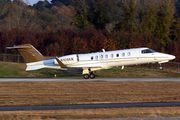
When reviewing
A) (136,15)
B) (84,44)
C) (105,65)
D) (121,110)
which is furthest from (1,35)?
(121,110)

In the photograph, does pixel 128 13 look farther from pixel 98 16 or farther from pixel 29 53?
pixel 29 53

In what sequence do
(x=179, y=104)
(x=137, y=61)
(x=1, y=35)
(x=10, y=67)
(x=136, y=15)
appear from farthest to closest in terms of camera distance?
(x=136, y=15) → (x=1, y=35) → (x=10, y=67) → (x=137, y=61) → (x=179, y=104)

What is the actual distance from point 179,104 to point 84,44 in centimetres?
3617

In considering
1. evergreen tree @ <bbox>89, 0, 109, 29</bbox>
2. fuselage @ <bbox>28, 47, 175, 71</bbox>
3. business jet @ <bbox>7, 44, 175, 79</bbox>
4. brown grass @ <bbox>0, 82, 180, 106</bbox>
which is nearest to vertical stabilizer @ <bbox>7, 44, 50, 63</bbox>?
business jet @ <bbox>7, 44, 175, 79</bbox>

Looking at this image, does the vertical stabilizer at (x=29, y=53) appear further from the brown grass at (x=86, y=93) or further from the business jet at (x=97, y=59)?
the brown grass at (x=86, y=93)

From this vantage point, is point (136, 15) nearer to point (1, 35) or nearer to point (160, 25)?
point (160, 25)

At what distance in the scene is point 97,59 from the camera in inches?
1120

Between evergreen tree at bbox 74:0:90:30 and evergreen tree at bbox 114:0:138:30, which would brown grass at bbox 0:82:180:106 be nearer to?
evergreen tree at bbox 114:0:138:30

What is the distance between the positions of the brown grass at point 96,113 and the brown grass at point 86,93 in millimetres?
2807

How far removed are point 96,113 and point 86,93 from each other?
7.06 metres

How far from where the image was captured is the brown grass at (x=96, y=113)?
11891 mm

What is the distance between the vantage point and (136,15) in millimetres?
61438

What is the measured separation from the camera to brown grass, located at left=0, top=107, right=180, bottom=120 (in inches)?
468

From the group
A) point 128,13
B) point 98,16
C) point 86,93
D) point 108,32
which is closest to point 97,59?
point 86,93
